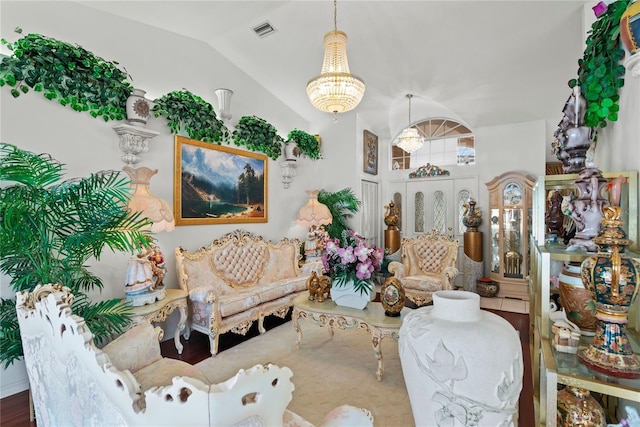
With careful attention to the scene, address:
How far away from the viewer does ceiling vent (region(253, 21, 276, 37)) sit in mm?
3766

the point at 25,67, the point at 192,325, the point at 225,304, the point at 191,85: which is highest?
the point at 191,85

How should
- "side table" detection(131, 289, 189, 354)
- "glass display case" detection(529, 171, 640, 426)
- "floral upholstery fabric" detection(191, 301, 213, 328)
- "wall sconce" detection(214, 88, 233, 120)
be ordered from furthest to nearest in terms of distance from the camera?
"wall sconce" detection(214, 88, 233, 120), "floral upholstery fabric" detection(191, 301, 213, 328), "side table" detection(131, 289, 189, 354), "glass display case" detection(529, 171, 640, 426)

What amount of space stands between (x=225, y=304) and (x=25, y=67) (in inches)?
106

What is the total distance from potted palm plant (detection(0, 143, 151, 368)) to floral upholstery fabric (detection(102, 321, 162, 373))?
23.3 inches

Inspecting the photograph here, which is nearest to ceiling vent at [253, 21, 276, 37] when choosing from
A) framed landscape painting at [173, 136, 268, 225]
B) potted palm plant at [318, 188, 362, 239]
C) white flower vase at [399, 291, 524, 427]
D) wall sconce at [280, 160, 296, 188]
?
framed landscape painting at [173, 136, 268, 225]

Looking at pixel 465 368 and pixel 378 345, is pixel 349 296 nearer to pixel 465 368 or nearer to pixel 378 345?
pixel 378 345

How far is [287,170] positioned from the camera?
5133 mm

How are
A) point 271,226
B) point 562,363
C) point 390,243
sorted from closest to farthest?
point 562,363
point 271,226
point 390,243

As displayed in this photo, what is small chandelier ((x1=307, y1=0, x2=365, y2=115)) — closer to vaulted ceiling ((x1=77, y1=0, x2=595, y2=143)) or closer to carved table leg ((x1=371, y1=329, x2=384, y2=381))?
vaulted ceiling ((x1=77, y1=0, x2=595, y2=143))

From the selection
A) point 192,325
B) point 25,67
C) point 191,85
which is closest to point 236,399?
point 192,325

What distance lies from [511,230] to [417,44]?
131 inches

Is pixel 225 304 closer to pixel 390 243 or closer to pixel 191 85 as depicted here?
pixel 191 85

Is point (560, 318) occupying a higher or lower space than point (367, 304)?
higher

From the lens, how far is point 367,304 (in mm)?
2963
